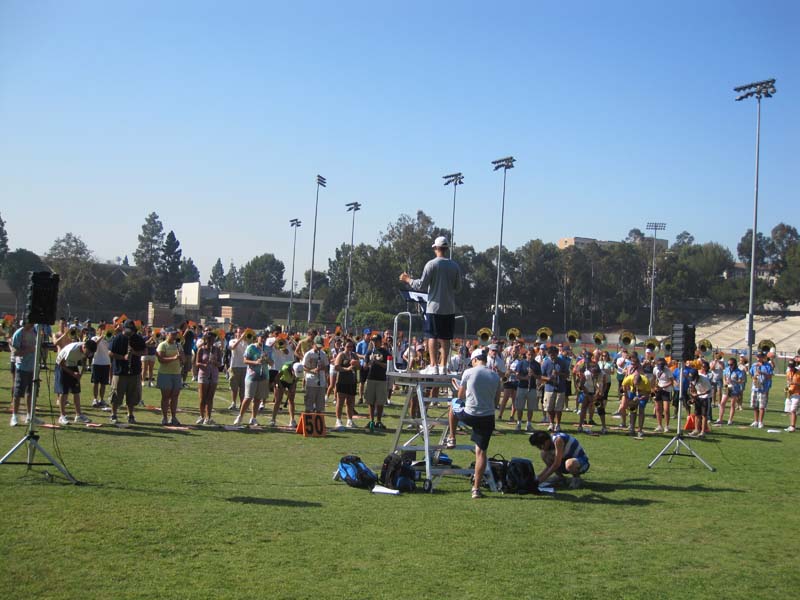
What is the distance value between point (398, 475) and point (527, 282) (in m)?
92.5

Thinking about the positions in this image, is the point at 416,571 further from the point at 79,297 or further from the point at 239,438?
the point at 79,297

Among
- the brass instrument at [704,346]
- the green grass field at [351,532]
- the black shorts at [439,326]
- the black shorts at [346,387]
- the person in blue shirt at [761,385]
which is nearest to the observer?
the green grass field at [351,532]

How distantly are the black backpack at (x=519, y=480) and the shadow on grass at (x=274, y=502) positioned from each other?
2984 mm

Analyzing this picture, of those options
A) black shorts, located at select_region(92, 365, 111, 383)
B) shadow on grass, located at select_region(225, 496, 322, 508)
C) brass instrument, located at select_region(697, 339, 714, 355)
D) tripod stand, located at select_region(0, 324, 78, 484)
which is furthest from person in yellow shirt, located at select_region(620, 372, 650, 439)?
tripod stand, located at select_region(0, 324, 78, 484)

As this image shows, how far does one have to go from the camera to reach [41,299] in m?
9.74

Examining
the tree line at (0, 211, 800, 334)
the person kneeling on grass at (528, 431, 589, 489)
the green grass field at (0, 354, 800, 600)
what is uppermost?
the tree line at (0, 211, 800, 334)

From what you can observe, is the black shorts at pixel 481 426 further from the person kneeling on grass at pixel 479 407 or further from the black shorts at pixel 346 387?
the black shorts at pixel 346 387

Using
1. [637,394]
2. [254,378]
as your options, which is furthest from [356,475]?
[637,394]

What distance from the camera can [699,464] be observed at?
13820 mm

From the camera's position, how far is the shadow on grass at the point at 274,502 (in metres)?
9.07

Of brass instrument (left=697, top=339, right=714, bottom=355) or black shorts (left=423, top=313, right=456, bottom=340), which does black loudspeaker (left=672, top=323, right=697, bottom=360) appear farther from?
brass instrument (left=697, top=339, right=714, bottom=355)

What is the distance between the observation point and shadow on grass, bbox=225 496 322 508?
357 inches

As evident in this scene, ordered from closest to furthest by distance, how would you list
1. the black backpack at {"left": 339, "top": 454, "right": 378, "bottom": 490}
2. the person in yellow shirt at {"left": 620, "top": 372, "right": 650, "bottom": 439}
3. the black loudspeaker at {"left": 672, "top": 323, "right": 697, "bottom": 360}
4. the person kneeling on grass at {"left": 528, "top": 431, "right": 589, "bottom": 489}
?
the black backpack at {"left": 339, "top": 454, "right": 378, "bottom": 490} < the person kneeling on grass at {"left": 528, "top": 431, "right": 589, "bottom": 489} < the black loudspeaker at {"left": 672, "top": 323, "right": 697, "bottom": 360} < the person in yellow shirt at {"left": 620, "top": 372, "right": 650, "bottom": 439}

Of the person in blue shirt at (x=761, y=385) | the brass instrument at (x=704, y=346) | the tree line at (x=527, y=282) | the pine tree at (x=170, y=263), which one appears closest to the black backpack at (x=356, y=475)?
the person in blue shirt at (x=761, y=385)
